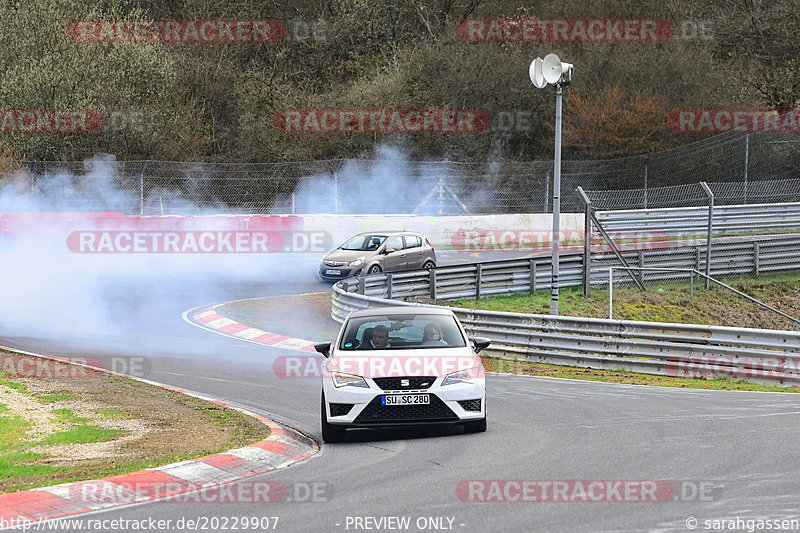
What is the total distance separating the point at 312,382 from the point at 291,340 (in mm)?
4671

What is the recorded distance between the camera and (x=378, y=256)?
26.5 meters

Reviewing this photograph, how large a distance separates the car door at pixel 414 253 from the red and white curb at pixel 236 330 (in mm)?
5877

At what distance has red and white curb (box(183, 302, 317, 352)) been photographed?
19.1 metres

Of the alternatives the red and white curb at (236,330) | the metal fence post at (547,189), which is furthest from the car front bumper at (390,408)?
the metal fence post at (547,189)

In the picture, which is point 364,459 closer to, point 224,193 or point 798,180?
point 224,193

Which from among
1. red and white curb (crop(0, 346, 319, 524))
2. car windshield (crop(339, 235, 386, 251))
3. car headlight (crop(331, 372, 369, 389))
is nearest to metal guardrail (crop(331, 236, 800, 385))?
car windshield (crop(339, 235, 386, 251))

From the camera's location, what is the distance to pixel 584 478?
796cm

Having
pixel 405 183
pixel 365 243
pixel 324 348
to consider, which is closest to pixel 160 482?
pixel 324 348

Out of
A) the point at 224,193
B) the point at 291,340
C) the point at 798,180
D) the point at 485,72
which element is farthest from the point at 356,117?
the point at 291,340

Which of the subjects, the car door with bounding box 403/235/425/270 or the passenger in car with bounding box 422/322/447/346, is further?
the car door with bounding box 403/235/425/270

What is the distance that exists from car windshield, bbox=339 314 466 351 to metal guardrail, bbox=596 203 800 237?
52.2 ft

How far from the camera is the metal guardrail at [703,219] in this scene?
2744 centimetres

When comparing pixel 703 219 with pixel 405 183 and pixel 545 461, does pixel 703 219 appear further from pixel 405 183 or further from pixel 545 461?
pixel 545 461

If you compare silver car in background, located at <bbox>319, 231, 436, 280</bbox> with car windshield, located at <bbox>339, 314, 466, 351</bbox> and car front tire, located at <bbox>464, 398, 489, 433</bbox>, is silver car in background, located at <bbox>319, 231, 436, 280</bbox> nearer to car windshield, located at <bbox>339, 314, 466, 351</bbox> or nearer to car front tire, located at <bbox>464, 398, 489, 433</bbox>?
car windshield, located at <bbox>339, 314, 466, 351</bbox>
